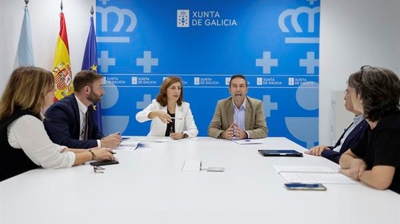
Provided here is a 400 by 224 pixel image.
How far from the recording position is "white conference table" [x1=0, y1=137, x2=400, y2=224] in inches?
46.0

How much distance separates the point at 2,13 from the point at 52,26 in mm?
850

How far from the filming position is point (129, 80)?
4.93m

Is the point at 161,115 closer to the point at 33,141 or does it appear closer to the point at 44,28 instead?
the point at 33,141

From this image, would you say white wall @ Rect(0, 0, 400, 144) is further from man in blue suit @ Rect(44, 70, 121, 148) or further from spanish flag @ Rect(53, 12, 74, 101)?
man in blue suit @ Rect(44, 70, 121, 148)

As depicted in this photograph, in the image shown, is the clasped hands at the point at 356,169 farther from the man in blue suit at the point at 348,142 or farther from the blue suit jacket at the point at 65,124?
the blue suit jacket at the point at 65,124

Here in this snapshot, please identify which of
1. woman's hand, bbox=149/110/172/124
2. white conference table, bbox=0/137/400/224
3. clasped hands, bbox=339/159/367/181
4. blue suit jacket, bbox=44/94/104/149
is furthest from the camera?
woman's hand, bbox=149/110/172/124

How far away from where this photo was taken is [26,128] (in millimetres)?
1855

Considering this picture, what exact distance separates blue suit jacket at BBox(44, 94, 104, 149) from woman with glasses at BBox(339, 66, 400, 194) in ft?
5.90

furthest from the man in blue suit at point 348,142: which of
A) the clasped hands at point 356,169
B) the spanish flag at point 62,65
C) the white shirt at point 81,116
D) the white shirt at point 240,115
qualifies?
the spanish flag at point 62,65

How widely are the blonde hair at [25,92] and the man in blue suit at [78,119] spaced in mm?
603

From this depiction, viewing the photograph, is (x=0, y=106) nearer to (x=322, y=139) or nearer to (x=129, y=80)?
(x=129, y=80)

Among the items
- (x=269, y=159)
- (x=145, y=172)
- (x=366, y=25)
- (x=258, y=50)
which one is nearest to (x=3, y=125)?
(x=145, y=172)

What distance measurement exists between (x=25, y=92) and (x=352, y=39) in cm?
444

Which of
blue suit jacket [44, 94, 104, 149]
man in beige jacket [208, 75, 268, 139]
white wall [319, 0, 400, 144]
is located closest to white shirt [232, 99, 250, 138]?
man in beige jacket [208, 75, 268, 139]
